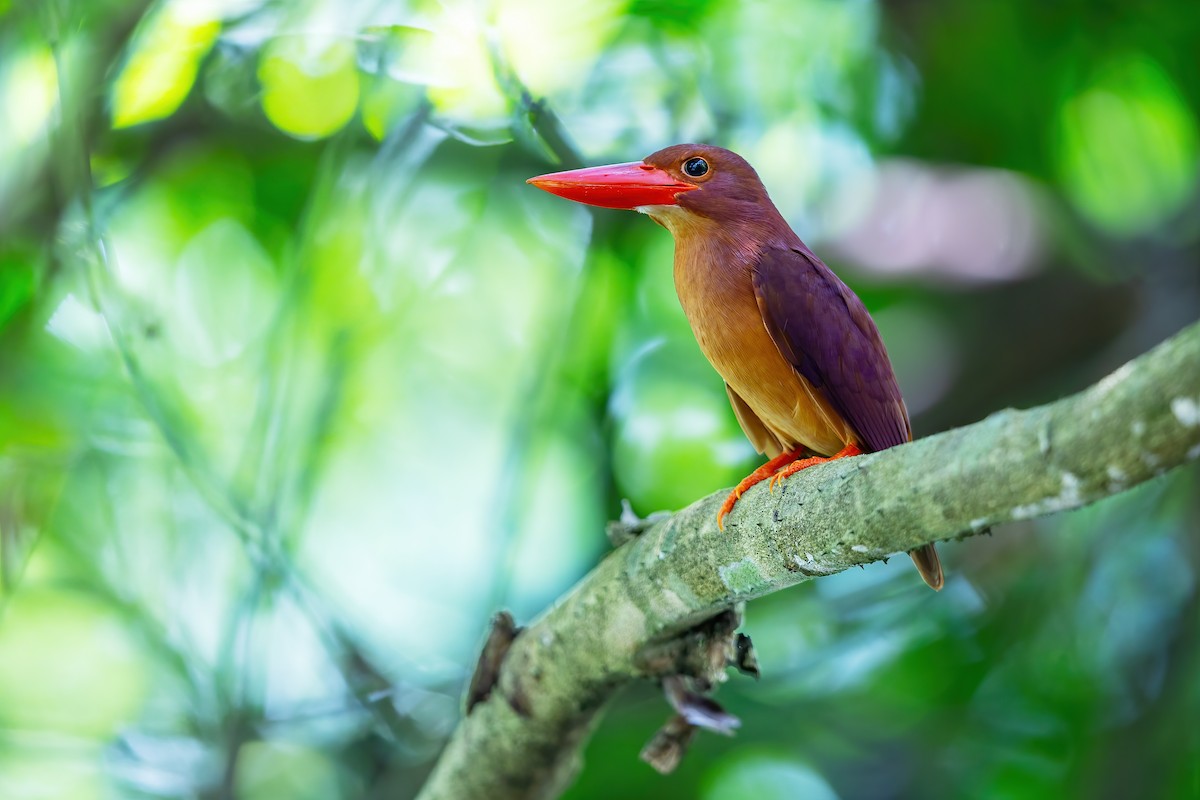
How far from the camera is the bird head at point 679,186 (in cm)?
324

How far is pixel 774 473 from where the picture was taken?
2.76 metres

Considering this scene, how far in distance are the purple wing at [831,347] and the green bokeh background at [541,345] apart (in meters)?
1.24

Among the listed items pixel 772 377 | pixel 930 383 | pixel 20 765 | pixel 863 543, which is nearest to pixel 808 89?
pixel 930 383

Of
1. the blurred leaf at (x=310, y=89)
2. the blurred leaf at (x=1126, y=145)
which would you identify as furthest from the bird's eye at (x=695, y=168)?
the blurred leaf at (x=1126, y=145)

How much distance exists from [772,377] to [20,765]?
4.27 m

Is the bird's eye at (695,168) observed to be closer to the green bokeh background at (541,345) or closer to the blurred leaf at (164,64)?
the green bokeh background at (541,345)

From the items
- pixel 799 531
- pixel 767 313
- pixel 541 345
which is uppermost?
pixel 799 531

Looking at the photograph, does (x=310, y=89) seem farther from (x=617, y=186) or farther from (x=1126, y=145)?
(x=1126, y=145)

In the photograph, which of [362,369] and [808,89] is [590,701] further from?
[808,89]

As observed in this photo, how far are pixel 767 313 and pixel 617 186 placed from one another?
619 mm

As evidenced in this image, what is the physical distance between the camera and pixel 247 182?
553 cm

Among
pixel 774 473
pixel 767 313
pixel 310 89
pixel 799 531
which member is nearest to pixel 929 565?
pixel 774 473

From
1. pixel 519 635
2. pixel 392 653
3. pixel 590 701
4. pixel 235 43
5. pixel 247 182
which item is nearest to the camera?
pixel 590 701

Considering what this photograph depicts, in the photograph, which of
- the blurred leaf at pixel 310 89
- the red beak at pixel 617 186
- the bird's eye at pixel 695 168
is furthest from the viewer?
the blurred leaf at pixel 310 89
